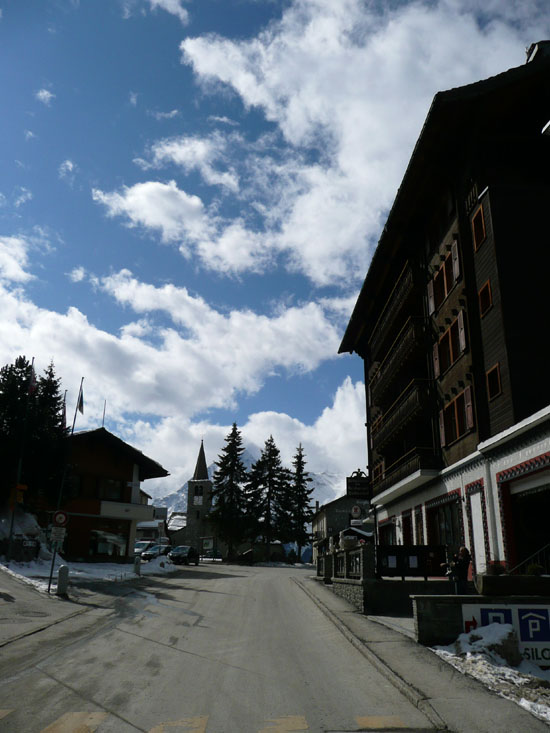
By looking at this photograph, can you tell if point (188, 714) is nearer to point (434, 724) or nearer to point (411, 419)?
point (434, 724)

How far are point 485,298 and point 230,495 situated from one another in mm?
63319

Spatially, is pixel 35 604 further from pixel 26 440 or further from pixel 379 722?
pixel 26 440

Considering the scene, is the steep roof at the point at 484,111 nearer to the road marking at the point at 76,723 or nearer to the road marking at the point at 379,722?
the road marking at the point at 379,722

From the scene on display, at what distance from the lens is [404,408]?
102 ft

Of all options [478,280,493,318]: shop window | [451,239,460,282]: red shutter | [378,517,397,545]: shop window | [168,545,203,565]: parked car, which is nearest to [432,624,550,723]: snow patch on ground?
[478,280,493,318]: shop window

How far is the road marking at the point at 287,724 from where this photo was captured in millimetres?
6983

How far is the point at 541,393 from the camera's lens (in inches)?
799

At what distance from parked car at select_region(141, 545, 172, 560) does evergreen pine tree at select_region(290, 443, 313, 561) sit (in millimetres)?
28753

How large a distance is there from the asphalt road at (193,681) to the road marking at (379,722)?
0.01m

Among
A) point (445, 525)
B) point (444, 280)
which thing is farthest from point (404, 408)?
point (444, 280)

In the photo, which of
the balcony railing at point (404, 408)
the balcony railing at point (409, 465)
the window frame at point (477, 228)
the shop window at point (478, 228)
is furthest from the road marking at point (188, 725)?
the balcony railing at point (404, 408)

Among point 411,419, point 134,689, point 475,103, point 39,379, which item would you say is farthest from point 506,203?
point 39,379

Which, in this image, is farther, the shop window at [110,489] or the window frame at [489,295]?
the shop window at [110,489]

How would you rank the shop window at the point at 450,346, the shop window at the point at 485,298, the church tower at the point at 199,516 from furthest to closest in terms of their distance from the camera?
the church tower at the point at 199,516
the shop window at the point at 450,346
the shop window at the point at 485,298
